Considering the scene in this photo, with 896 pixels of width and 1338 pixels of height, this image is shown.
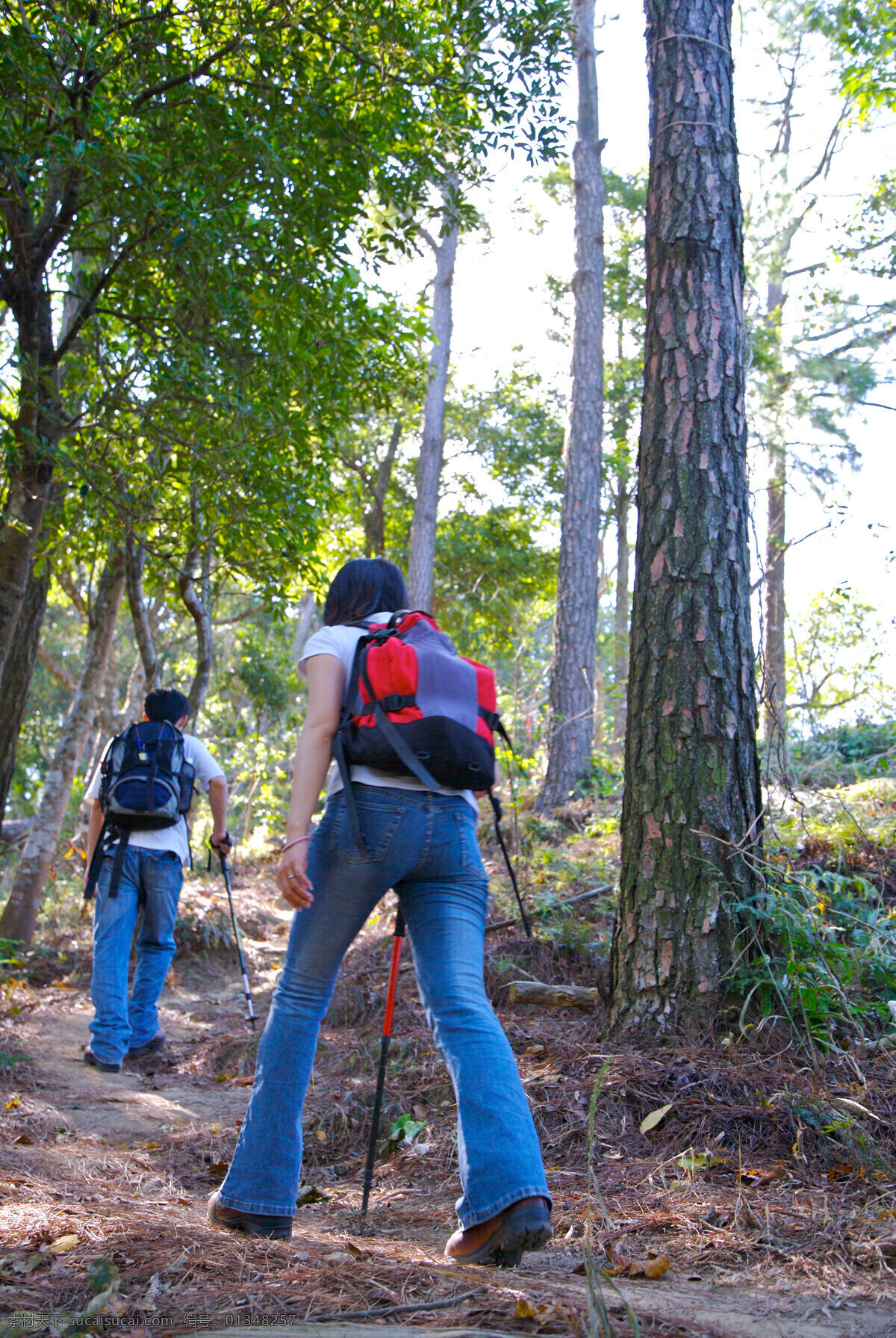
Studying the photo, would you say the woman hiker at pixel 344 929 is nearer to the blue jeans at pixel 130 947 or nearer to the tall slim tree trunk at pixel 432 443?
the blue jeans at pixel 130 947

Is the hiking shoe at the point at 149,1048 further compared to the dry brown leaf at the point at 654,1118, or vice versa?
the hiking shoe at the point at 149,1048

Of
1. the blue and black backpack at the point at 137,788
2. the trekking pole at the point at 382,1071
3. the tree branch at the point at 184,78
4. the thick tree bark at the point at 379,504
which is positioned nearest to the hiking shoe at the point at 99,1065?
the blue and black backpack at the point at 137,788

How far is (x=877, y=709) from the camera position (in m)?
10.4

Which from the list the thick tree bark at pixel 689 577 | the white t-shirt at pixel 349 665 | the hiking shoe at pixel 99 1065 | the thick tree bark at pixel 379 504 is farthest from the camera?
the thick tree bark at pixel 379 504

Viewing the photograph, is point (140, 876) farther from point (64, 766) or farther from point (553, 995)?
point (64, 766)

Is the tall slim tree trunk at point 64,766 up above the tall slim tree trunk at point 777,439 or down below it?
below

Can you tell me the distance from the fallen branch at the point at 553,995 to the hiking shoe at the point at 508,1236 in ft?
6.76

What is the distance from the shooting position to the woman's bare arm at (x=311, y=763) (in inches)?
96.9

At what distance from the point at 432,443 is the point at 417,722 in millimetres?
13737

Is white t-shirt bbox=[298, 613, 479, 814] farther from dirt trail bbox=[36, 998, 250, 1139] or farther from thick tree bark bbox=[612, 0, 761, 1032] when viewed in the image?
dirt trail bbox=[36, 998, 250, 1139]

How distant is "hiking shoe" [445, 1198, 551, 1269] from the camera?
6.63 ft

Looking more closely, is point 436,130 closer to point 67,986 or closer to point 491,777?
point 491,777

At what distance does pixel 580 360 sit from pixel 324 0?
19.7 ft

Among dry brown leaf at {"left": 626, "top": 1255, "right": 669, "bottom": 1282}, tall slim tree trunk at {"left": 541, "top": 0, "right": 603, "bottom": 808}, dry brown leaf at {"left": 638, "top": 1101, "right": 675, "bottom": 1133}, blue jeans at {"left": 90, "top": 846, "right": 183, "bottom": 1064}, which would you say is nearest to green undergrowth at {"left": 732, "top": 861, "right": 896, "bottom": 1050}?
dry brown leaf at {"left": 638, "top": 1101, "right": 675, "bottom": 1133}
